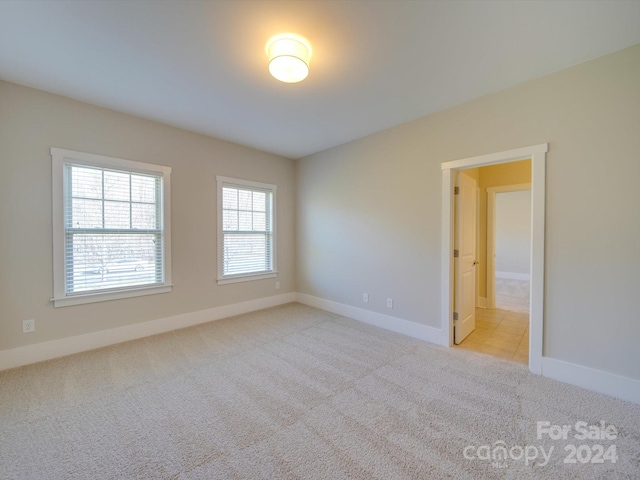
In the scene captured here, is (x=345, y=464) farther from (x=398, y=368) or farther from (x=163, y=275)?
(x=163, y=275)

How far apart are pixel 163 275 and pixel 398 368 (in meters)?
3.10

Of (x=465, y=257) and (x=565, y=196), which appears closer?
(x=565, y=196)

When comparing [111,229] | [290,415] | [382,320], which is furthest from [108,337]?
[382,320]

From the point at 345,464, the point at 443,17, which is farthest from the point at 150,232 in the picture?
the point at 443,17

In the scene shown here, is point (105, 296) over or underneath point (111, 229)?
underneath

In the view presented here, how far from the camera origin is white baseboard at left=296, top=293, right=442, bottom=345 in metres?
3.21

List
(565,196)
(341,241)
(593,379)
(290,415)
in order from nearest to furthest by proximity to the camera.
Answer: (290,415), (593,379), (565,196), (341,241)

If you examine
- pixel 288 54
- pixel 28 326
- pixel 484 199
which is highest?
pixel 288 54

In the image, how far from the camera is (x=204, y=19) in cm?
178

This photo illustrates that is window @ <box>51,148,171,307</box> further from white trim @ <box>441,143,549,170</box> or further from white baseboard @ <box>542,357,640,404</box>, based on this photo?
white baseboard @ <box>542,357,640,404</box>

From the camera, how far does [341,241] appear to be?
4254 mm

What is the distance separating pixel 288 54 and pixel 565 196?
264 cm

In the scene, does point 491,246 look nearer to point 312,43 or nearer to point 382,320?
point 382,320

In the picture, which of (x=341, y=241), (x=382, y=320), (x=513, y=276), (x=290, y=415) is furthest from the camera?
(x=513, y=276)
